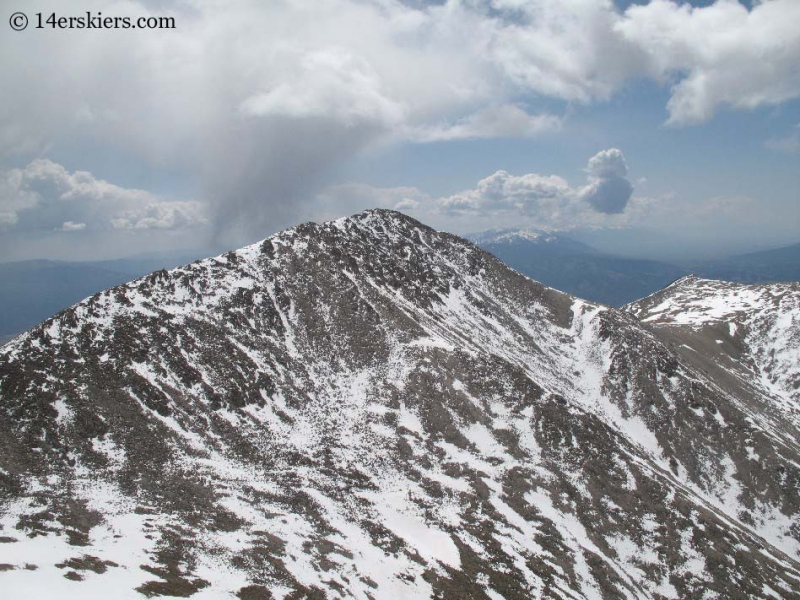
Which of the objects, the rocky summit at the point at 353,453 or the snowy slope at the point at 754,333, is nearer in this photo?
the rocky summit at the point at 353,453

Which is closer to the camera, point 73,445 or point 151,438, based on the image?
point 73,445

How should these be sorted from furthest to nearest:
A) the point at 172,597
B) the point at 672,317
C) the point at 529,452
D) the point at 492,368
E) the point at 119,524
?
the point at 672,317, the point at 492,368, the point at 529,452, the point at 119,524, the point at 172,597

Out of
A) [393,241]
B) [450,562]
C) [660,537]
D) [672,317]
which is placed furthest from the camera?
[672,317]

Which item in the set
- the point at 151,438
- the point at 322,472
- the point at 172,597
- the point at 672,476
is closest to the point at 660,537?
the point at 672,476

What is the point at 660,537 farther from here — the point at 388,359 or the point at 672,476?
the point at 388,359

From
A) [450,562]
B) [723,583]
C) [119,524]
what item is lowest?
[723,583]

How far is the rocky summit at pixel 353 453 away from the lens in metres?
36.9

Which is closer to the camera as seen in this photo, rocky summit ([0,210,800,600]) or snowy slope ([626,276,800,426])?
rocky summit ([0,210,800,600])

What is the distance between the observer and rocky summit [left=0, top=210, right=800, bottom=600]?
36875mm

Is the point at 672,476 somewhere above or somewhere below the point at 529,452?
below

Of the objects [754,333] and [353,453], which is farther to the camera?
[754,333]

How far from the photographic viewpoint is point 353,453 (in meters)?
64.4

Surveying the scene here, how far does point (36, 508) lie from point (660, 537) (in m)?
74.8

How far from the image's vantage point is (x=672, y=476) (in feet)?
285
